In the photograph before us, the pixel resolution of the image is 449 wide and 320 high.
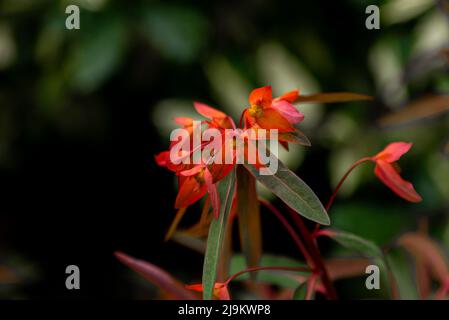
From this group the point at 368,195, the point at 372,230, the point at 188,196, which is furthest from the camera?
the point at 368,195

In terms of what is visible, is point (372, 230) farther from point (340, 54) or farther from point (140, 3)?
point (140, 3)

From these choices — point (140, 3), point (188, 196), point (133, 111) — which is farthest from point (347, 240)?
point (133, 111)

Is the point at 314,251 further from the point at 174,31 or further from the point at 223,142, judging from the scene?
the point at 174,31

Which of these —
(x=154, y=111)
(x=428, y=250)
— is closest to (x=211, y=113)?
(x=428, y=250)

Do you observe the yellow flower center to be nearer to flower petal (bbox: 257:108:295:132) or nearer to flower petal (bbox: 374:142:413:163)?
flower petal (bbox: 257:108:295:132)

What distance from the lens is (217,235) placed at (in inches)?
17.7

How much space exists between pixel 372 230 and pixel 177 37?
604mm

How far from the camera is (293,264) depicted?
0.63m

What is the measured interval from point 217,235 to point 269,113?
0.10 m

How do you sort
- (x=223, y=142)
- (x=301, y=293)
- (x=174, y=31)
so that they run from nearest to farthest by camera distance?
(x=223, y=142) < (x=301, y=293) < (x=174, y=31)

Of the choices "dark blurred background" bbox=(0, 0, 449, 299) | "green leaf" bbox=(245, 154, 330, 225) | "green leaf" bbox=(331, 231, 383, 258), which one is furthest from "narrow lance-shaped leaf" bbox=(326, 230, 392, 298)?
"dark blurred background" bbox=(0, 0, 449, 299)

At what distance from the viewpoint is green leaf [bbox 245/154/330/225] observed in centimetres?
44

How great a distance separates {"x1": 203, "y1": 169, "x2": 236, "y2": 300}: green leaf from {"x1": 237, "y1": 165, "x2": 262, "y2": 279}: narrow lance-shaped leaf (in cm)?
2

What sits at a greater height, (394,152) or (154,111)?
(154,111)
